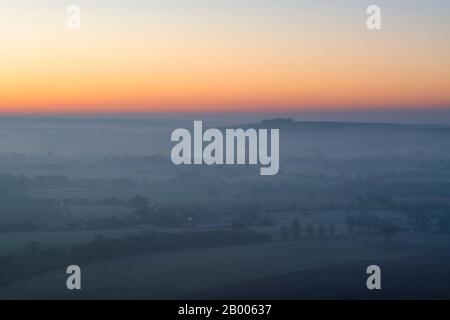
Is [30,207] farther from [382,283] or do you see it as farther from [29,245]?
[382,283]

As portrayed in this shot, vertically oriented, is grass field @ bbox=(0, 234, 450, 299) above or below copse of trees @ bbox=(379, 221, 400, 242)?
below

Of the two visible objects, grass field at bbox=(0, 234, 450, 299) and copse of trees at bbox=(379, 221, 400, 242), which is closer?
grass field at bbox=(0, 234, 450, 299)

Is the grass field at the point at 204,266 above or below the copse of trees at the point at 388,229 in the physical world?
below

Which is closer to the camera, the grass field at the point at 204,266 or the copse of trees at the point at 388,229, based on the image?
the grass field at the point at 204,266

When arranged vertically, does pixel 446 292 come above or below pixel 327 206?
below

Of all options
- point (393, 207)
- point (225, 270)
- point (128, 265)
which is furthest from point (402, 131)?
point (128, 265)

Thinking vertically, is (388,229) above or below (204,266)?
above
